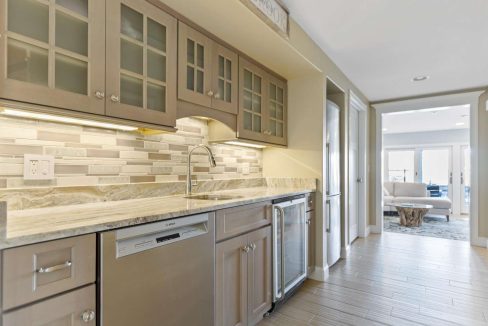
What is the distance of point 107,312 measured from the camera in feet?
3.38

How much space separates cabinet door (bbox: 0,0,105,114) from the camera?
1.06 metres

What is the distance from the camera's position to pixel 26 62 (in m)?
1.10

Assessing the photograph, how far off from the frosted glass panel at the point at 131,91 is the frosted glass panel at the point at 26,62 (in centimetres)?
35

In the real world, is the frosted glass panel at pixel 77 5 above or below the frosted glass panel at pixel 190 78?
above

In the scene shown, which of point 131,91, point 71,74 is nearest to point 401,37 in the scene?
point 131,91

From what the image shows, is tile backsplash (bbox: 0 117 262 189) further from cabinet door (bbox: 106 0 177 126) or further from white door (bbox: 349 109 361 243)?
white door (bbox: 349 109 361 243)

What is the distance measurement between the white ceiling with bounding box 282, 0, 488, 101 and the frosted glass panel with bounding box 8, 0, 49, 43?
5.07 ft

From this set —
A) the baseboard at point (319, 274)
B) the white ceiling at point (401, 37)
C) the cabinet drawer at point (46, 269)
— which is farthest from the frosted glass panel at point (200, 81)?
the baseboard at point (319, 274)

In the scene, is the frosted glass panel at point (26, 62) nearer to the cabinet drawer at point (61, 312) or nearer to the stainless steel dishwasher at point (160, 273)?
the stainless steel dishwasher at point (160, 273)

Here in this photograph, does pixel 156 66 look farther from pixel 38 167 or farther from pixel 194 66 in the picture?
pixel 38 167

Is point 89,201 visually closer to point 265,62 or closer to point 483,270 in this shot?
point 265,62

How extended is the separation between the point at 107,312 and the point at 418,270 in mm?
3247

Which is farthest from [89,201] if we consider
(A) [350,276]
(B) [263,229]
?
(A) [350,276]

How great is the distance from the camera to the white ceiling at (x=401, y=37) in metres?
2.08
